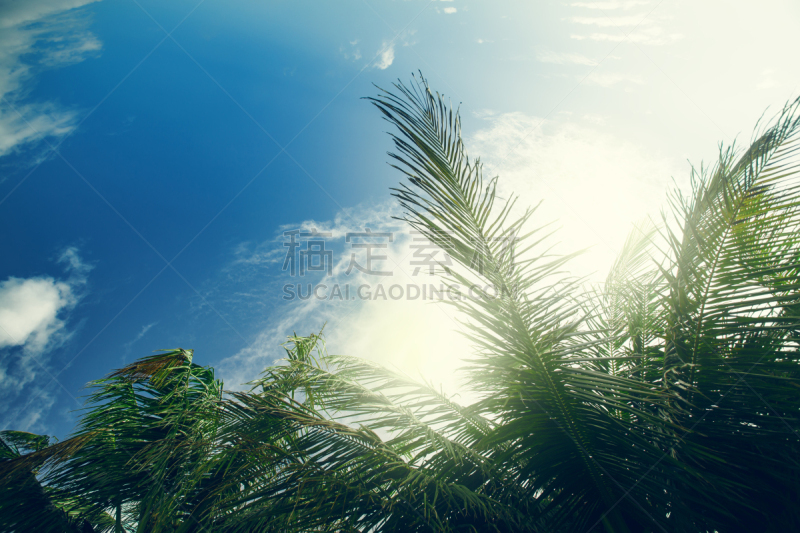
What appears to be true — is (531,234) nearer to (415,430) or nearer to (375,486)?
(415,430)

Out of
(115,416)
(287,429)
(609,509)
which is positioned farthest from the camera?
(115,416)

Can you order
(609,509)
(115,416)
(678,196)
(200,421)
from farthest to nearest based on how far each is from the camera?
(115,416), (200,421), (678,196), (609,509)

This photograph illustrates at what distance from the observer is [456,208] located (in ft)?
5.48

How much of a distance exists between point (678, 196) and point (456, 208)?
1576 mm

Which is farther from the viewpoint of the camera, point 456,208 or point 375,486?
point 375,486

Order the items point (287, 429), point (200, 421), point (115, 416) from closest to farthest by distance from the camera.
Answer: point (287, 429) < point (200, 421) < point (115, 416)

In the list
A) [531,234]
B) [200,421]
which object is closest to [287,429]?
[200,421]

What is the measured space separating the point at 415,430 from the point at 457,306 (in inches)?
52.7

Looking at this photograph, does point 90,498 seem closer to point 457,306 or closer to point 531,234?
point 457,306

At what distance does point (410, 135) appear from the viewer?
169 cm

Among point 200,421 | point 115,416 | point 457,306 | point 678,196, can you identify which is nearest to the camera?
point 457,306

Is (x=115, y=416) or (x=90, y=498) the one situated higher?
(x=115, y=416)

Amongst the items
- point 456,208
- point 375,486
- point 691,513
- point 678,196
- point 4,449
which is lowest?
point 691,513

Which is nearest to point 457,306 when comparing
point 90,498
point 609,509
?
point 609,509
